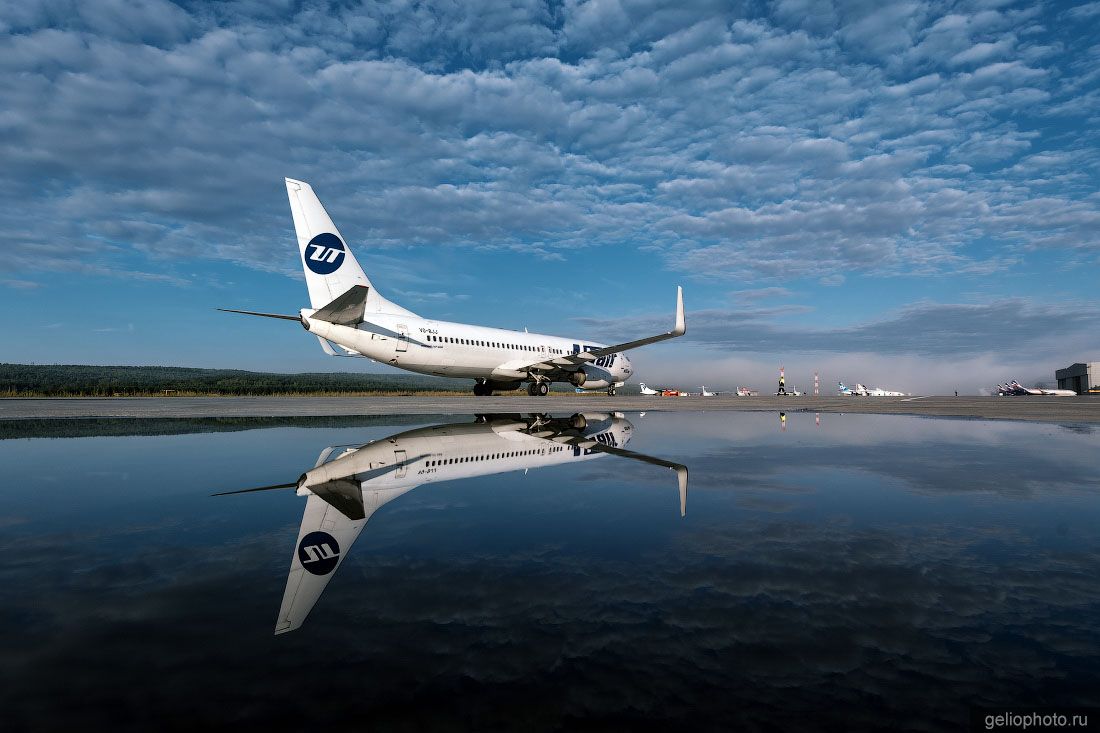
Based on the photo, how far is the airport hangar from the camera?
62594 millimetres

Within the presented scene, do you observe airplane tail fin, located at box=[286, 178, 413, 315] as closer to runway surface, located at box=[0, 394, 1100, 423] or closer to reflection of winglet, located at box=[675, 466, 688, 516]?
runway surface, located at box=[0, 394, 1100, 423]

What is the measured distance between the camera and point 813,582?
8.11 ft

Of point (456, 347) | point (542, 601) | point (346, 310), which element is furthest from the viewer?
point (456, 347)

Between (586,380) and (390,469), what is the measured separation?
30.2 metres

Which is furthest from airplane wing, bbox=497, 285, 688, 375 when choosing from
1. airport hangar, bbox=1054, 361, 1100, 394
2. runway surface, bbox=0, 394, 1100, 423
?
airport hangar, bbox=1054, 361, 1100, 394

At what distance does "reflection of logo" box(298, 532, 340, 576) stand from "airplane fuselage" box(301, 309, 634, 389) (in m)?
21.2

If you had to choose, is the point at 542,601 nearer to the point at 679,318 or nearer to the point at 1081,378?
the point at 679,318

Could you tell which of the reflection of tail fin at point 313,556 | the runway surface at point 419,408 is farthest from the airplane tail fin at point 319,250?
the reflection of tail fin at point 313,556

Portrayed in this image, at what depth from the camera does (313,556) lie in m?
2.79

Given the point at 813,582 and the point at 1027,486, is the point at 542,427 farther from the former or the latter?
the point at 813,582

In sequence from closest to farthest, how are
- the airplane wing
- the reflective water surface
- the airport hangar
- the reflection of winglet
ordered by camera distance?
the reflective water surface, the reflection of winglet, the airplane wing, the airport hangar

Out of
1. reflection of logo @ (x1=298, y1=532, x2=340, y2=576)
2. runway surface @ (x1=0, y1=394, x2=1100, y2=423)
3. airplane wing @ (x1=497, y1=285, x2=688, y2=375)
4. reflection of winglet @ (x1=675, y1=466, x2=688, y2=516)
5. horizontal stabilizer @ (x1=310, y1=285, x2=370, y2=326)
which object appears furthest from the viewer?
airplane wing @ (x1=497, y1=285, x2=688, y2=375)

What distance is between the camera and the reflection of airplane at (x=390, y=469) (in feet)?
8.64

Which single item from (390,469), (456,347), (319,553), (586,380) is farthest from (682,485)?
(586,380)
